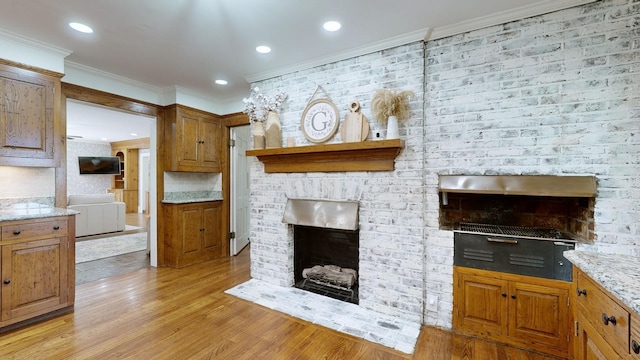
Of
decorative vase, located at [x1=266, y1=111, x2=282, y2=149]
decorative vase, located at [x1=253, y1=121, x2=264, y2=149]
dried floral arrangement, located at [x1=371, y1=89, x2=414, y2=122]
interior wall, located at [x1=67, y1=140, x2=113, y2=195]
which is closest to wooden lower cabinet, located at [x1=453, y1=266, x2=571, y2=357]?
dried floral arrangement, located at [x1=371, y1=89, x2=414, y2=122]

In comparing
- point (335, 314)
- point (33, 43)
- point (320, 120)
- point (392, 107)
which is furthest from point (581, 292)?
point (33, 43)

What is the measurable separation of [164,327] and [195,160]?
2.40 meters

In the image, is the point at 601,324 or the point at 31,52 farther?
the point at 31,52

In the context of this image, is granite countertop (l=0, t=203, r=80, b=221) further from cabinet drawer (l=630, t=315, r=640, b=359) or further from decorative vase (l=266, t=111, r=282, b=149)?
cabinet drawer (l=630, t=315, r=640, b=359)

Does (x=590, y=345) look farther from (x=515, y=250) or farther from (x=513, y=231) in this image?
(x=513, y=231)

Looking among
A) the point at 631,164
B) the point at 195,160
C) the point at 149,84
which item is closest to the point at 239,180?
the point at 195,160

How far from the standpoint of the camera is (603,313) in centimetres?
111

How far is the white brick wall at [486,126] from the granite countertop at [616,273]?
0.82 meters

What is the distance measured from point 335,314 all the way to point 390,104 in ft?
6.37

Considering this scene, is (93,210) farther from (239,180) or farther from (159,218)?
(239,180)

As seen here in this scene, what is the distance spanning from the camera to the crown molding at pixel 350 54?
244 cm

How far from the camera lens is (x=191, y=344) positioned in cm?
214

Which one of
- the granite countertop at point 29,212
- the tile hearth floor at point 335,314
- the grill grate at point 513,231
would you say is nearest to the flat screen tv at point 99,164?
the granite countertop at point 29,212

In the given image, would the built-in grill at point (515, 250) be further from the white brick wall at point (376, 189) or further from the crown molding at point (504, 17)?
the crown molding at point (504, 17)
